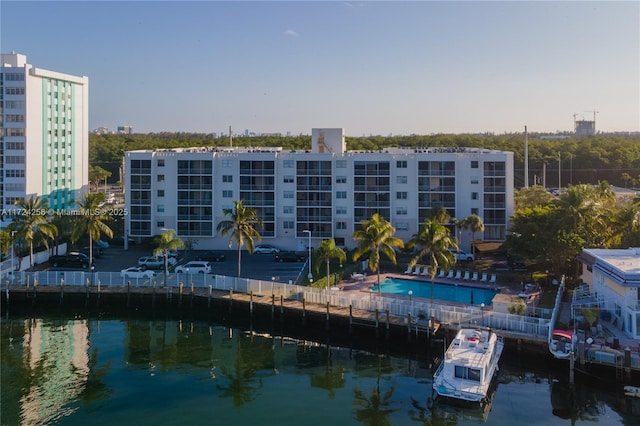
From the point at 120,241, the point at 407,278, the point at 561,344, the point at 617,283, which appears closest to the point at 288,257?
the point at 407,278

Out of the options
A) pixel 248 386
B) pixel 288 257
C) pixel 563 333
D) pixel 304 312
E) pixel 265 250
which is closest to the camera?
pixel 248 386

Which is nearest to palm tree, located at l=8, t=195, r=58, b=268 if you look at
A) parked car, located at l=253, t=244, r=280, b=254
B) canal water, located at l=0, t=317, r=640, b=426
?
canal water, located at l=0, t=317, r=640, b=426

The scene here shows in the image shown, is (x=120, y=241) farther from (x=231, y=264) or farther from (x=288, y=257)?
(x=288, y=257)

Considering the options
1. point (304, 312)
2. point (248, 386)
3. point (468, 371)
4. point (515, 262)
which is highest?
point (515, 262)

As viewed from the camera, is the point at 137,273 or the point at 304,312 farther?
the point at 137,273

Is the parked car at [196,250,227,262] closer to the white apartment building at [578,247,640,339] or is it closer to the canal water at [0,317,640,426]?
the canal water at [0,317,640,426]

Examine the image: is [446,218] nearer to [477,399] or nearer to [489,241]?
[489,241]

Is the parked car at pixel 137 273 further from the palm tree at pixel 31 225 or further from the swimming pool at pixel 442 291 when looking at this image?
the swimming pool at pixel 442 291
